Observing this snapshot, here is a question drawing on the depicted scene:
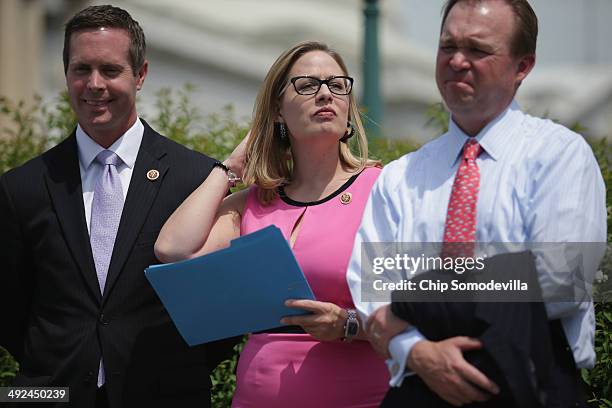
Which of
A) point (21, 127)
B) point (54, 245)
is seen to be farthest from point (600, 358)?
point (21, 127)

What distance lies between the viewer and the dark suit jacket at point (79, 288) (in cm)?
396

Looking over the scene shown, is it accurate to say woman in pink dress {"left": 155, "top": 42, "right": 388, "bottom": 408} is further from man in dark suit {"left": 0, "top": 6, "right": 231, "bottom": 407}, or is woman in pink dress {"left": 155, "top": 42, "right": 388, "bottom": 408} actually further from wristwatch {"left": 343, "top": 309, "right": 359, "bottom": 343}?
man in dark suit {"left": 0, "top": 6, "right": 231, "bottom": 407}

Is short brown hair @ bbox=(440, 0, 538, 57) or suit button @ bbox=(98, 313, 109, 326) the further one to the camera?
suit button @ bbox=(98, 313, 109, 326)

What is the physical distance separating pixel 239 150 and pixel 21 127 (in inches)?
99.3

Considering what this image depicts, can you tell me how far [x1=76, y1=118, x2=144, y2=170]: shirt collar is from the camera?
424 cm

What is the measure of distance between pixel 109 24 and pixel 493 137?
68.7 inches

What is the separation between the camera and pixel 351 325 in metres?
3.64

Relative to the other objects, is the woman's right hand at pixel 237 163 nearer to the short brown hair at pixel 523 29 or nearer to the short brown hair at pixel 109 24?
the short brown hair at pixel 109 24

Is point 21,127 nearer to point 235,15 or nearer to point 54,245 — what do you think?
point 54,245

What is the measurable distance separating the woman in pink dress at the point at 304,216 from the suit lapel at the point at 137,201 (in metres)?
0.17

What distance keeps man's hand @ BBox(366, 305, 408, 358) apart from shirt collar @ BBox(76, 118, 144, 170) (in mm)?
1461

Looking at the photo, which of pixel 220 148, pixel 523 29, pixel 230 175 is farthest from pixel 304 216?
pixel 220 148

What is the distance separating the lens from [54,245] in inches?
160

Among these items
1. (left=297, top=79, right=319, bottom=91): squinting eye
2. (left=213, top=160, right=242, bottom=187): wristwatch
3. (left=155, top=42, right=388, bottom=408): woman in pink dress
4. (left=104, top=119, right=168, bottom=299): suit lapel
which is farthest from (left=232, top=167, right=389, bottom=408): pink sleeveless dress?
(left=104, top=119, right=168, bottom=299): suit lapel
